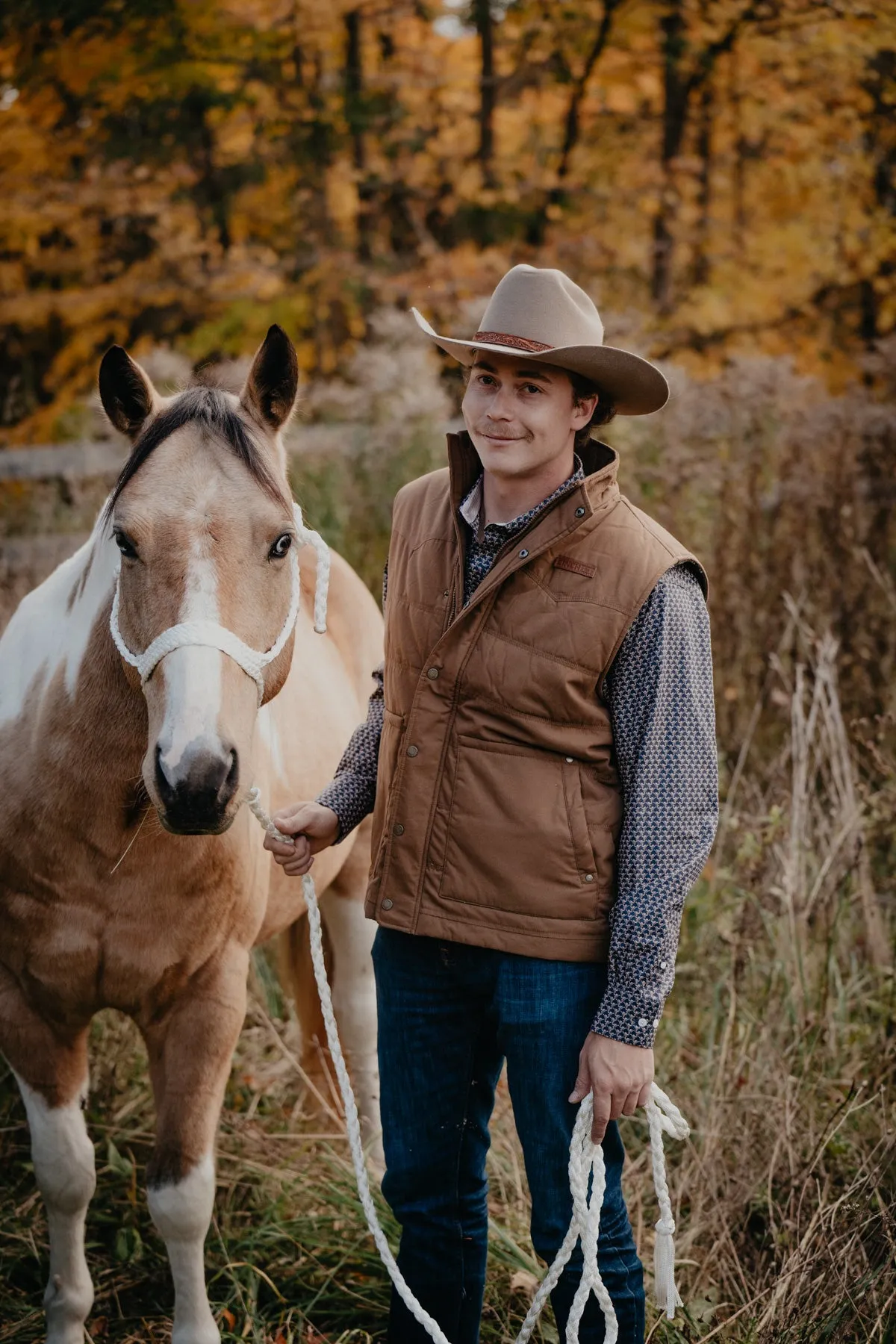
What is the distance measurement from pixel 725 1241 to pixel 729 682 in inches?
104

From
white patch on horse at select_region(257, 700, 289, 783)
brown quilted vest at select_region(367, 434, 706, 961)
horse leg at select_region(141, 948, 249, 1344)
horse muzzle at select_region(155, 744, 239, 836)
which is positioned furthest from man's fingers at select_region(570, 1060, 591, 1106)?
white patch on horse at select_region(257, 700, 289, 783)

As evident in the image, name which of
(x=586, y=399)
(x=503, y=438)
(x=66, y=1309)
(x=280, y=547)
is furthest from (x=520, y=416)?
(x=66, y=1309)

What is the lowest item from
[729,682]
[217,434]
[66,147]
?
Answer: [729,682]

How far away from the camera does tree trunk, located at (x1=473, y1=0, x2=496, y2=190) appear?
8.54m

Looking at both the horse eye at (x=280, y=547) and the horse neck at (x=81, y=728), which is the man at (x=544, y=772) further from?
the horse neck at (x=81, y=728)

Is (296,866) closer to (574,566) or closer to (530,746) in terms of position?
(530,746)

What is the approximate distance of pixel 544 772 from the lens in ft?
6.42

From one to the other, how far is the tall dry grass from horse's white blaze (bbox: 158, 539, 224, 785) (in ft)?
5.05

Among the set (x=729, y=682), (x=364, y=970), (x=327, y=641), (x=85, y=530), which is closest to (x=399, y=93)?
(x=85, y=530)

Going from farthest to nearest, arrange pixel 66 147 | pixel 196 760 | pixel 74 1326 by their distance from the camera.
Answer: pixel 66 147 < pixel 74 1326 < pixel 196 760

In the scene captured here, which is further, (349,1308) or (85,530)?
(85,530)

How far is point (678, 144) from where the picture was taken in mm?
9078

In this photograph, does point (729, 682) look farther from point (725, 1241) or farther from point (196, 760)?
point (196, 760)

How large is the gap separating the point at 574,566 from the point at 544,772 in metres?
0.35
